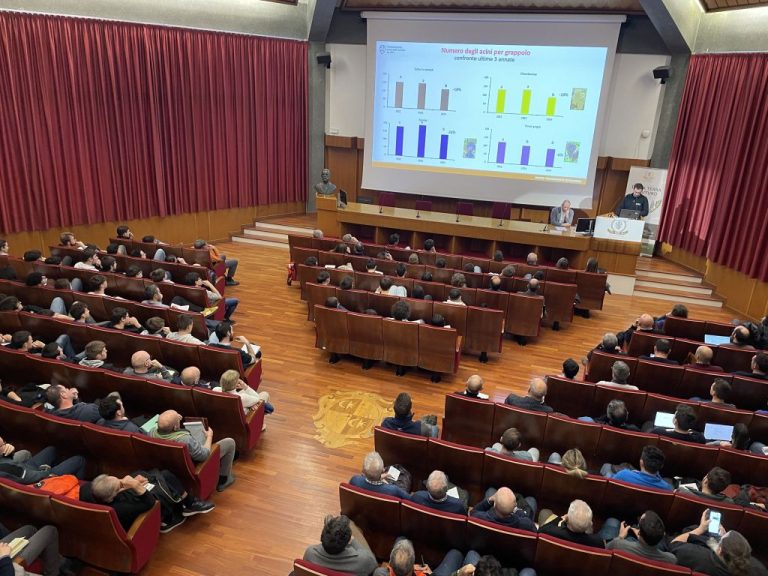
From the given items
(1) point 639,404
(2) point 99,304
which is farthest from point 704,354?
(2) point 99,304

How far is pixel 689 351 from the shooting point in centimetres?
559

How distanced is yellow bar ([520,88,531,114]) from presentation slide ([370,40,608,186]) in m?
0.02

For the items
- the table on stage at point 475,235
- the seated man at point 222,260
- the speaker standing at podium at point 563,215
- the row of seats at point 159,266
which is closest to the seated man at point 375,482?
the row of seats at point 159,266

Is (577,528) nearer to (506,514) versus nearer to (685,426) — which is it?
(506,514)

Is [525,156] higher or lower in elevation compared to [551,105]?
lower

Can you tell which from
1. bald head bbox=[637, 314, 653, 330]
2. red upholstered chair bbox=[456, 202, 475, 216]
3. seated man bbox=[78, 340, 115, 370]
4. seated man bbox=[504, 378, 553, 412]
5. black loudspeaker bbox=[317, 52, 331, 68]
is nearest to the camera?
seated man bbox=[504, 378, 553, 412]

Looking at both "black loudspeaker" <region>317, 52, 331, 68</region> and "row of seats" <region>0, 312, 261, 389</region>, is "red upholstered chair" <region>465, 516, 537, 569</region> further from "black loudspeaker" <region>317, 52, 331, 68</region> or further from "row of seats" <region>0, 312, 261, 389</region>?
"black loudspeaker" <region>317, 52, 331, 68</region>

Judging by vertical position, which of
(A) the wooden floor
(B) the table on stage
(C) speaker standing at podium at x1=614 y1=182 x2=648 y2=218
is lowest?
(A) the wooden floor

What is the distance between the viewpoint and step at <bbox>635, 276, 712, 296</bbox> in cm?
931

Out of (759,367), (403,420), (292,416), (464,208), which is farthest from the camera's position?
(464,208)

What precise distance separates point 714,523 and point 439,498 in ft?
5.02

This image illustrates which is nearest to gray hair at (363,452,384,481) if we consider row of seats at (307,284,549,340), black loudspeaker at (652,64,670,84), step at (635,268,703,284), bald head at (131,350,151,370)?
bald head at (131,350,151,370)

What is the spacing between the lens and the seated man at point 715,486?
329cm

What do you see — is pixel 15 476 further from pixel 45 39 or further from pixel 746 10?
pixel 746 10
